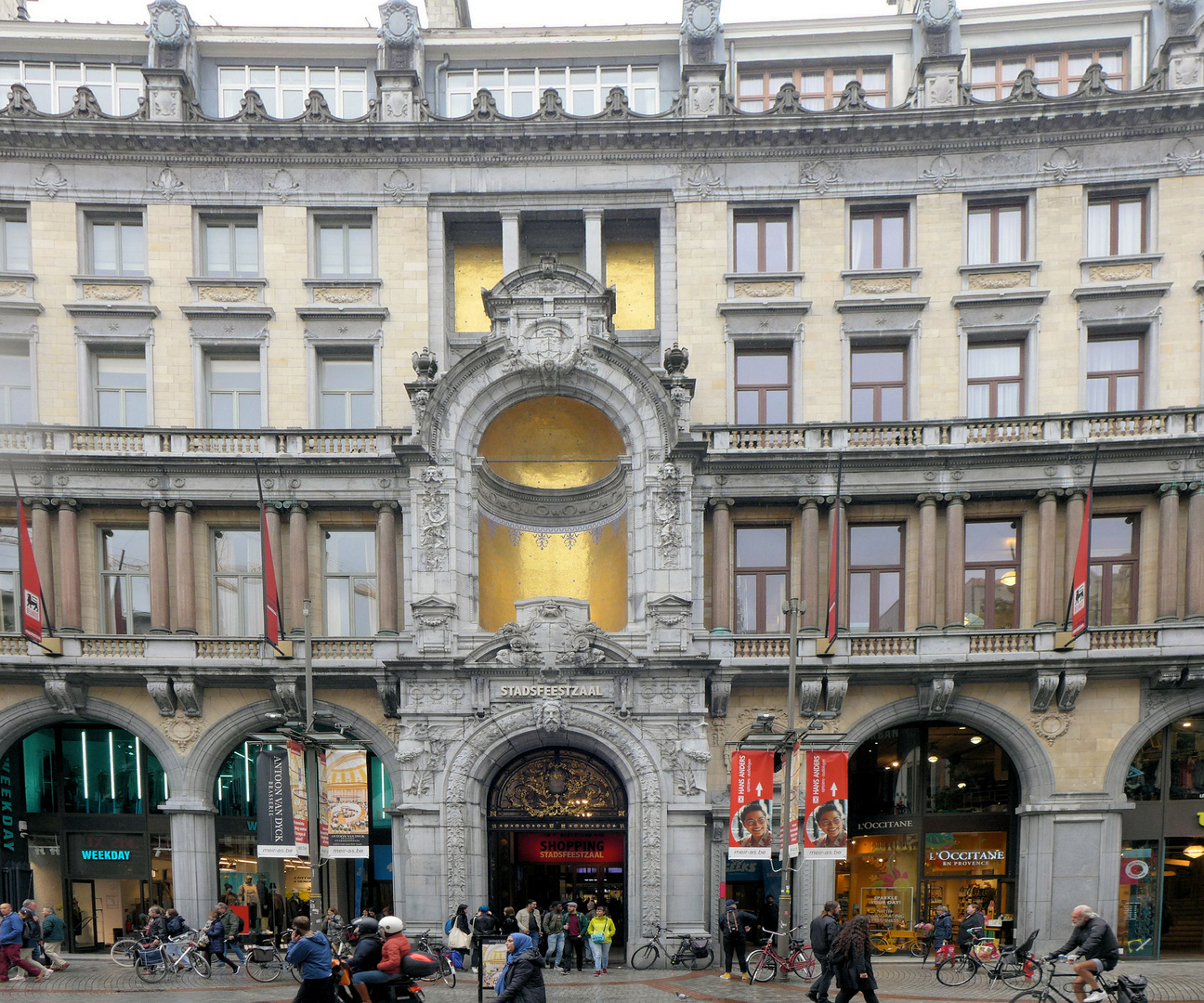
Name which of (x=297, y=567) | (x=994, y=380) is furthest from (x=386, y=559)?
(x=994, y=380)

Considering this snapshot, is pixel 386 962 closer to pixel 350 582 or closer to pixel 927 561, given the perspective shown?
pixel 350 582

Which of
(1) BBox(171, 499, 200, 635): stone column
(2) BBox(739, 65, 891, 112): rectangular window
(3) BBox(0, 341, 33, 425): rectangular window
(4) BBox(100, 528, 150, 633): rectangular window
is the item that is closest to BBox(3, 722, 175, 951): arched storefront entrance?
(4) BBox(100, 528, 150, 633): rectangular window

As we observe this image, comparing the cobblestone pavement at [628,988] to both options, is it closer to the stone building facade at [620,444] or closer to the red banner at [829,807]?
the stone building facade at [620,444]

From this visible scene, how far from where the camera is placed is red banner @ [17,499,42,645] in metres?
25.1

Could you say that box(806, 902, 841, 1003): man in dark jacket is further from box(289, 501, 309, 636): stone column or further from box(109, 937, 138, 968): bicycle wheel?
box(109, 937, 138, 968): bicycle wheel

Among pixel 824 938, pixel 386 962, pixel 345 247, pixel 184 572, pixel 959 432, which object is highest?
pixel 345 247

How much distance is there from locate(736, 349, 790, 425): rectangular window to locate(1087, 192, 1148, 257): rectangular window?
917cm

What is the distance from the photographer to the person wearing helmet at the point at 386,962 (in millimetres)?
12531

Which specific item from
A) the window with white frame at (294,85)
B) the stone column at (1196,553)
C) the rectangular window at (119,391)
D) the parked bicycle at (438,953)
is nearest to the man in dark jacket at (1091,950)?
the parked bicycle at (438,953)

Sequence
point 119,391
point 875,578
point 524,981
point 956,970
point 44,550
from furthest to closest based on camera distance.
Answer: point 119,391 → point 875,578 → point 44,550 → point 956,970 → point 524,981

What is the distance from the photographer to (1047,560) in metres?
26.3

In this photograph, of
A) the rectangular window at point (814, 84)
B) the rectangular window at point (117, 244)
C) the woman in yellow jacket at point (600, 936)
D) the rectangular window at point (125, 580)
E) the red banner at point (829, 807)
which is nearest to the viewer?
the woman in yellow jacket at point (600, 936)

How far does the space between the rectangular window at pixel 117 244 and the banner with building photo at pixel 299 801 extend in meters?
15.2

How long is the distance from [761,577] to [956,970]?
10732 mm
